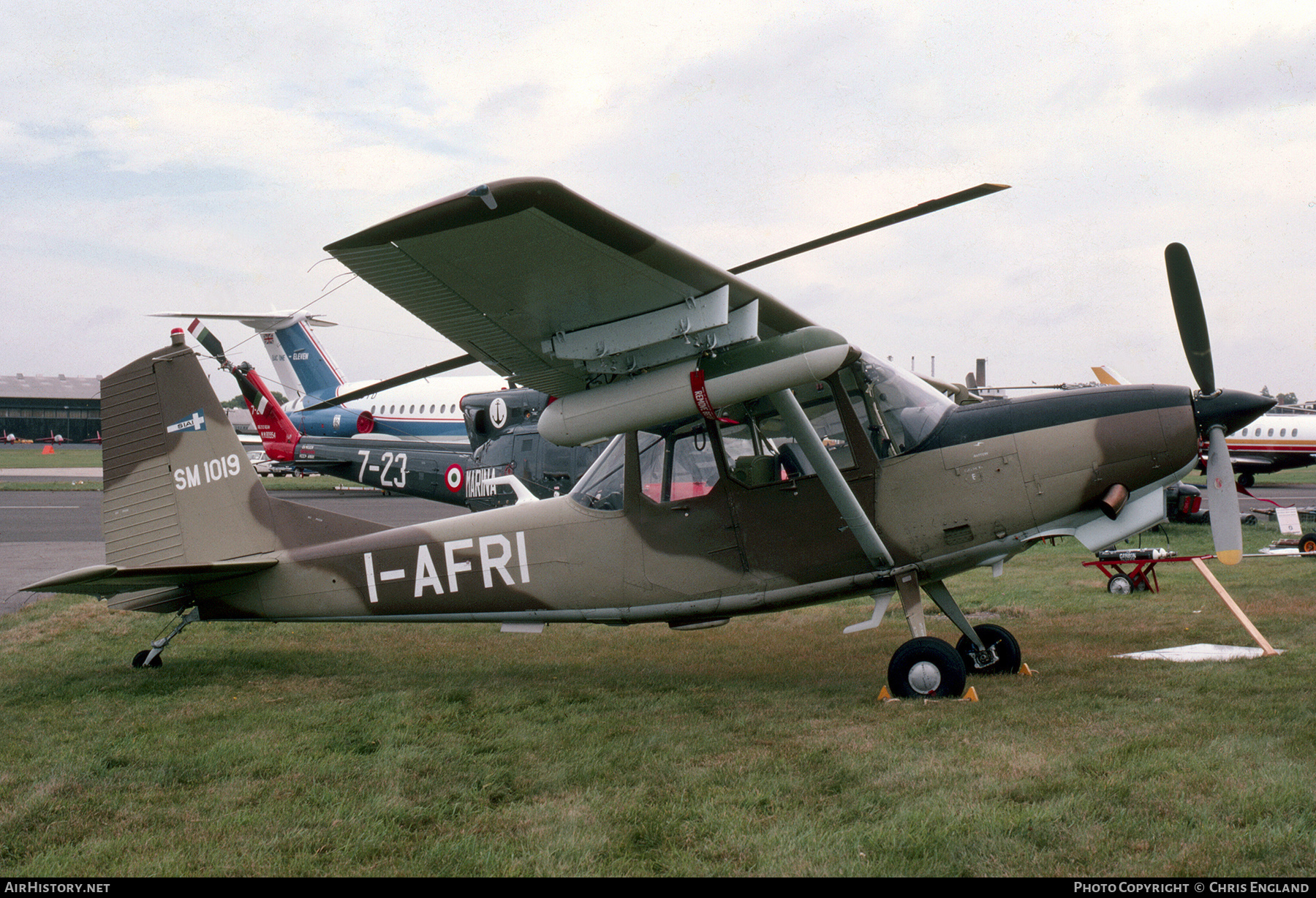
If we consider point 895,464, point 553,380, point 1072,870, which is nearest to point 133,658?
point 553,380

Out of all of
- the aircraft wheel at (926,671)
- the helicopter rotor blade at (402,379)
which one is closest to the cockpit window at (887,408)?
the aircraft wheel at (926,671)

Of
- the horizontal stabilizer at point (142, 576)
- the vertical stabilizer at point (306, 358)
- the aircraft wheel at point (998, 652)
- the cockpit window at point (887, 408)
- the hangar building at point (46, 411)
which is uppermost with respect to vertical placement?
the hangar building at point (46, 411)

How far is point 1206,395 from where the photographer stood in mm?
6086

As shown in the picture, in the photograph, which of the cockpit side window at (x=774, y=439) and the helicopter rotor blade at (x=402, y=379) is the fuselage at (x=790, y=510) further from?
the helicopter rotor blade at (x=402, y=379)

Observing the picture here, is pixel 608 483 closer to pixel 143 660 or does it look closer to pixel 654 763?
pixel 654 763

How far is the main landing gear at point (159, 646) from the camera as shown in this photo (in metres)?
7.77

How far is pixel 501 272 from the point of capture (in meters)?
5.04

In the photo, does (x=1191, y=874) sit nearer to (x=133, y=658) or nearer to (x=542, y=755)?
(x=542, y=755)

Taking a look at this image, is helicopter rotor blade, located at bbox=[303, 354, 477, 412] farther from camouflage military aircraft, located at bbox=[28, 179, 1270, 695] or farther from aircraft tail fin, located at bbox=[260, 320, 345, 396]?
aircraft tail fin, located at bbox=[260, 320, 345, 396]

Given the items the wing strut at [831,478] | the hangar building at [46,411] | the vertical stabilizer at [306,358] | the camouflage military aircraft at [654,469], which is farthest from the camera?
the hangar building at [46,411]

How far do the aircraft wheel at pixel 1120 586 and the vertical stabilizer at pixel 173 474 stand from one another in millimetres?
9490

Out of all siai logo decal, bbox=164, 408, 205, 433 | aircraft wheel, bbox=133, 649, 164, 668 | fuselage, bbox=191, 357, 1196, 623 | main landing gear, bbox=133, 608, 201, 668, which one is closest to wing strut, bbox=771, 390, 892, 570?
fuselage, bbox=191, 357, 1196, 623

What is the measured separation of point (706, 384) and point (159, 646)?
5427 mm

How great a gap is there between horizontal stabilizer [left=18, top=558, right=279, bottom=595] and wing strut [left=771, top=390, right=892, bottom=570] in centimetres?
458
